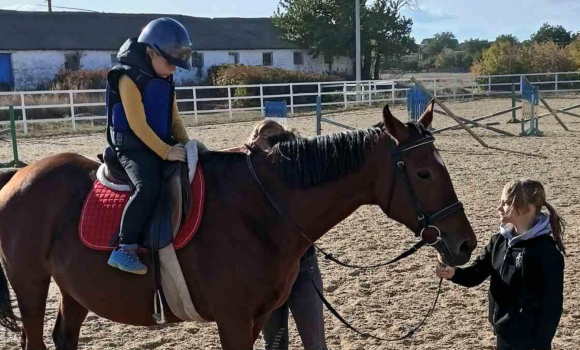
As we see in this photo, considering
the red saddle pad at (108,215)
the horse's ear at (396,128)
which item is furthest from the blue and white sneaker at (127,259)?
the horse's ear at (396,128)

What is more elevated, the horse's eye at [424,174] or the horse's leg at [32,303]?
the horse's eye at [424,174]

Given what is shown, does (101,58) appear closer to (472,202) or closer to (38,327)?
(472,202)

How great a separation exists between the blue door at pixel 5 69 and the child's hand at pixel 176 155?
112 ft

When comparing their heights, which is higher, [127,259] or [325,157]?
[325,157]

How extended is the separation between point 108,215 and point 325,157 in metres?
1.19

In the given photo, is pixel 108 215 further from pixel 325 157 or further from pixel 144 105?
pixel 325 157

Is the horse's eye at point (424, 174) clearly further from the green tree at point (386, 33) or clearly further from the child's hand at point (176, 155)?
the green tree at point (386, 33)

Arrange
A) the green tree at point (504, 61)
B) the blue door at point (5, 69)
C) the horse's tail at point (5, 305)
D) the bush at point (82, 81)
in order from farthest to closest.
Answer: the green tree at point (504, 61)
the blue door at point (5, 69)
the bush at point (82, 81)
the horse's tail at point (5, 305)

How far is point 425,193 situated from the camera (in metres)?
2.91

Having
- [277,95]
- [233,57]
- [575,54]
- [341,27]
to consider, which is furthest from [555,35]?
[277,95]

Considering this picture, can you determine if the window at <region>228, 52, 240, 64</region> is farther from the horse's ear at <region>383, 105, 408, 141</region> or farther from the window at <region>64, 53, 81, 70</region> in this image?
the horse's ear at <region>383, 105, 408, 141</region>

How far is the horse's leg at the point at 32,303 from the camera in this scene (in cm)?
355

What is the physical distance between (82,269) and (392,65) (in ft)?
199

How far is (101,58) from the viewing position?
3700 centimetres
